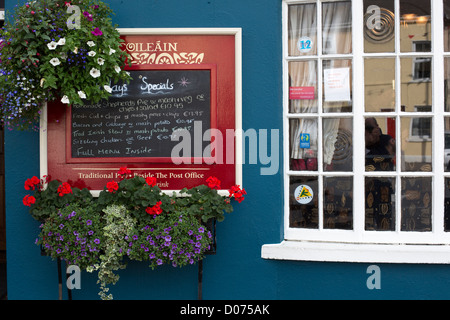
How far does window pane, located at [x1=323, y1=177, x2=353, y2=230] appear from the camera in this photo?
12.8ft

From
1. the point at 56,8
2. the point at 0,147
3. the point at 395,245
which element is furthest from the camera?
the point at 0,147

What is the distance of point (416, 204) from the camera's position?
386 cm

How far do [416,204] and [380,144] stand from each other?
64 cm

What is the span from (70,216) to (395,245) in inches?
113

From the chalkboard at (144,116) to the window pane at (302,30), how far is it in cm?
86

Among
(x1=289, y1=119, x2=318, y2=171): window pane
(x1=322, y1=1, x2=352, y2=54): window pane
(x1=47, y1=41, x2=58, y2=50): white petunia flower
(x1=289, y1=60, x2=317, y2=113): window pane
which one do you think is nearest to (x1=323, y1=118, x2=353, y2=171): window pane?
(x1=289, y1=119, x2=318, y2=171): window pane

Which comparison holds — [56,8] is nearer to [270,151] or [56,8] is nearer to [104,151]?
[104,151]

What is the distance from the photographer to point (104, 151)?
3908mm

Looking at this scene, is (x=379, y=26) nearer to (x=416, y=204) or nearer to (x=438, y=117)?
(x=438, y=117)

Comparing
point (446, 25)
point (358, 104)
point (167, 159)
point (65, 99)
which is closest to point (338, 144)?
point (358, 104)

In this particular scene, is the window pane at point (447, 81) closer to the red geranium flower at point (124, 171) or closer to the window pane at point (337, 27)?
the window pane at point (337, 27)

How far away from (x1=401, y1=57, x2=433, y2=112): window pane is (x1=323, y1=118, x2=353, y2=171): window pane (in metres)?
0.54

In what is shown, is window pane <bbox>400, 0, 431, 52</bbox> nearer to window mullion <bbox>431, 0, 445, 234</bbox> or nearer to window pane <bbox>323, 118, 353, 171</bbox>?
window mullion <bbox>431, 0, 445, 234</bbox>

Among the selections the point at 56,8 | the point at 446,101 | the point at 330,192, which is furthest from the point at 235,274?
the point at 56,8
